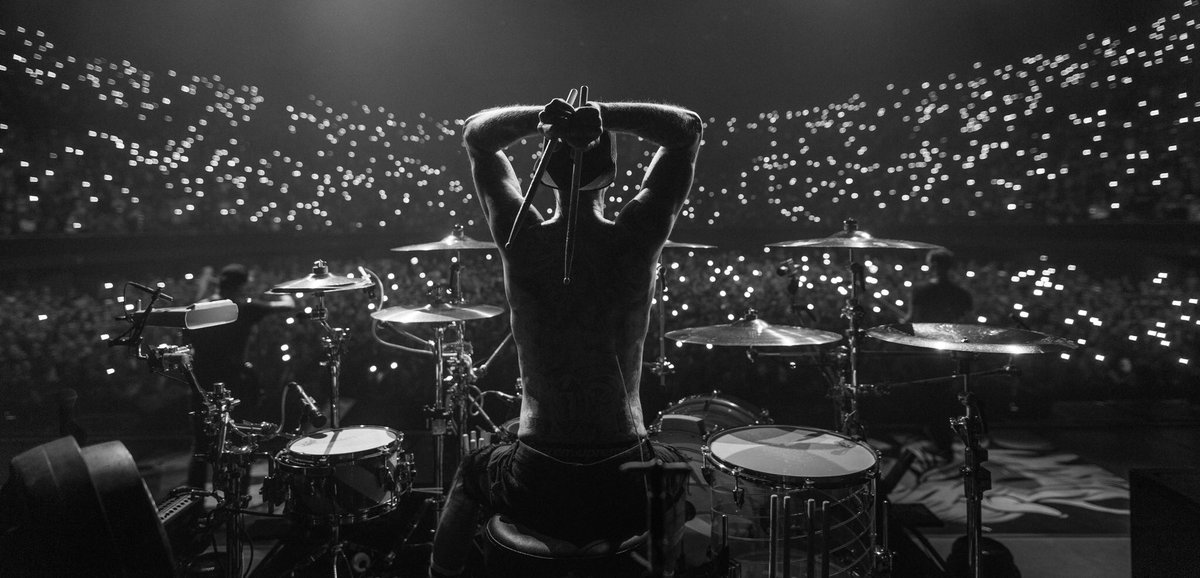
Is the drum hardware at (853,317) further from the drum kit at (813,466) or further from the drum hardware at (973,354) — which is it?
the drum hardware at (973,354)

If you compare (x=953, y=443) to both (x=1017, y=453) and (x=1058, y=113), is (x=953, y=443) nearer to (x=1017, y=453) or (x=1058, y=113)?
(x=1017, y=453)

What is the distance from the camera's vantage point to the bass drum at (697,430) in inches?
141

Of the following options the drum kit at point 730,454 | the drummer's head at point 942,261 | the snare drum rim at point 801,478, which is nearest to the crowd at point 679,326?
the drummer's head at point 942,261

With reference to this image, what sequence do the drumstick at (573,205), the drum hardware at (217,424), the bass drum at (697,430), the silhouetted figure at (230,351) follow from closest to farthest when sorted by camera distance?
the drumstick at (573,205), the drum hardware at (217,424), the bass drum at (697,430), the silhouetted figure at (230,351)

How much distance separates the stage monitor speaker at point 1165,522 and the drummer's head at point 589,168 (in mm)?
2859

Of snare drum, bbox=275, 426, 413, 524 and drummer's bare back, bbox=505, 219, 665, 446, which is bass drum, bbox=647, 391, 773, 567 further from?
drummer's bare back, bbox=505, 219, 665, 446

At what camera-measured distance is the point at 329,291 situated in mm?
3689

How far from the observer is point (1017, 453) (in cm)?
541

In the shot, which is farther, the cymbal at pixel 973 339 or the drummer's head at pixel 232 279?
the drummer's head at pixel 232 279

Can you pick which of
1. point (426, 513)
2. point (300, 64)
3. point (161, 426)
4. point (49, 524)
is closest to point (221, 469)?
point (426, 513)

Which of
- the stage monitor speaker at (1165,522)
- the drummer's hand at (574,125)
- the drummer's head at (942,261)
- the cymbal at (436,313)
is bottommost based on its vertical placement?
the stage monitor speaker at (1165,522)

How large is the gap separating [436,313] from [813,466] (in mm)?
2654

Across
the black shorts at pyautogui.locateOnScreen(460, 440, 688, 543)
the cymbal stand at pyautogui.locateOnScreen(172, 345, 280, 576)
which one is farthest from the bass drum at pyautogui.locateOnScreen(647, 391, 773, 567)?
the cymbal stand at pyautogui.locateOnScreen(172, 345, 280, 576)

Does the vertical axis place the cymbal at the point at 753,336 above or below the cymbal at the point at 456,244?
below
